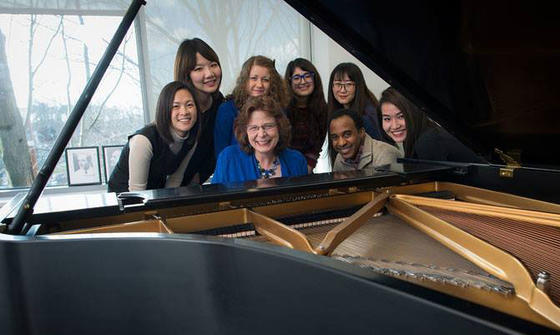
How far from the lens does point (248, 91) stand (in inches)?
119

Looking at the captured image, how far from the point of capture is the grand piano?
722 mm

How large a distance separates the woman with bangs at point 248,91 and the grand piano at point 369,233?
4.99 feet

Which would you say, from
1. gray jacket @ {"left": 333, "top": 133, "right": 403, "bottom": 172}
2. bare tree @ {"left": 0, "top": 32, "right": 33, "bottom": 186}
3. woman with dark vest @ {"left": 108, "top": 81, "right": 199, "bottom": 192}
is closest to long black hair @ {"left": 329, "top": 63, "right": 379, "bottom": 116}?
gray jacket @ {"left": 333, "top": 133, "right": 403, "bottom": 172}

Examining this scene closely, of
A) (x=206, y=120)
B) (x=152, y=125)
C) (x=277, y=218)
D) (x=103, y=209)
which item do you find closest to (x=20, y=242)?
(x=103, y=209)

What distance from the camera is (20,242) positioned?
2.89 feet

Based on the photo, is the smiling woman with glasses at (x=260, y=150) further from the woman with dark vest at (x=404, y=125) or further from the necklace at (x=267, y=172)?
the woman with dark vest at (x=404, y=125)

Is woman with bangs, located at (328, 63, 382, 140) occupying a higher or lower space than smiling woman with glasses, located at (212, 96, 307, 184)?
higher

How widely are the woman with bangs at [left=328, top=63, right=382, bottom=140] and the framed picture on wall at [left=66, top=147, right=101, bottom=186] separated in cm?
249

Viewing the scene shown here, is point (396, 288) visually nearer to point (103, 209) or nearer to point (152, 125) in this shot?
point (103, 209)

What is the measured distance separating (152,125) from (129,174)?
1.27 ft

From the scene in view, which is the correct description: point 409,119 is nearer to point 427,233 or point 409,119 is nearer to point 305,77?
point 305,77

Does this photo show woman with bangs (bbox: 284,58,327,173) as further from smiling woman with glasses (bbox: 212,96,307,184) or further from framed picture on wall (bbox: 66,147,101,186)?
framed picture on wall (bbox: 66,147,101,186)

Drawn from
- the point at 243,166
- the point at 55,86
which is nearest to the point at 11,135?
the point at 55,86

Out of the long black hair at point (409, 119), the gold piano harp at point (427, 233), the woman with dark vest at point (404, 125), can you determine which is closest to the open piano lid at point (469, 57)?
the gold piano harp at point (427, 233)
